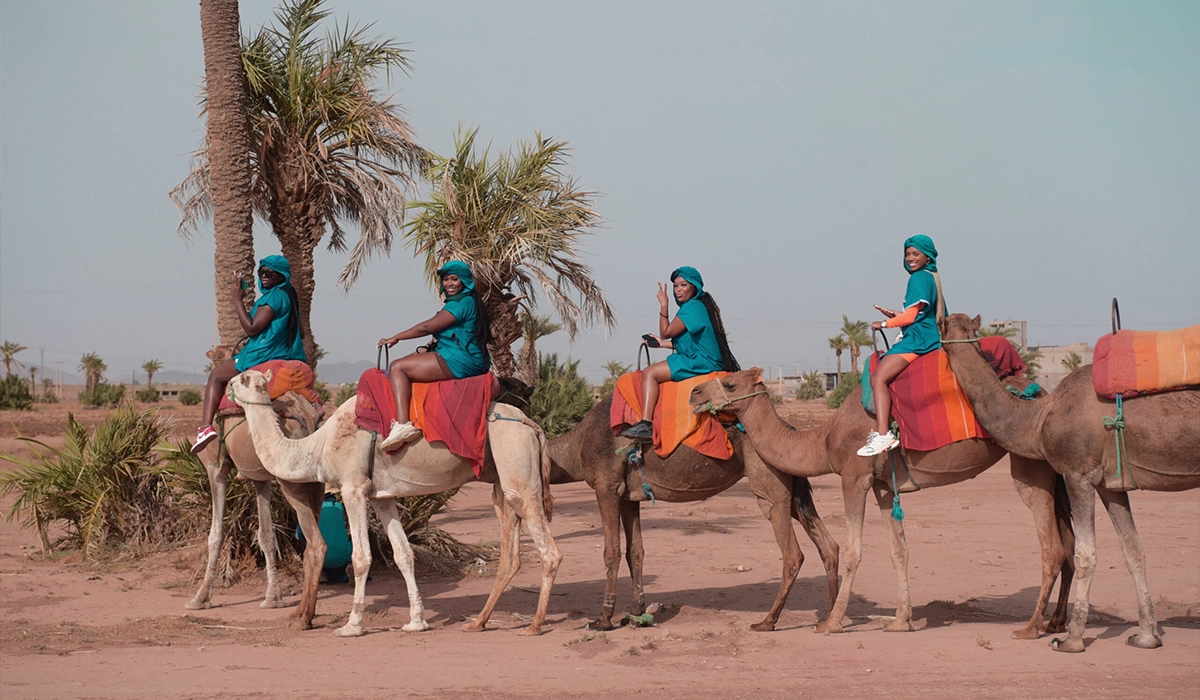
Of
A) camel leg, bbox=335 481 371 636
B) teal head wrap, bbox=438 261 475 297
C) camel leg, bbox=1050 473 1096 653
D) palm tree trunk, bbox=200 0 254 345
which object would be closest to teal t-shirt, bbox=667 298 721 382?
teal head wrap, bbox=438 261 475 297

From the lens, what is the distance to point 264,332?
1007cm

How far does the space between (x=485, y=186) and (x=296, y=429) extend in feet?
24.4

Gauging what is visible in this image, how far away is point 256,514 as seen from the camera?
1171 centimetres

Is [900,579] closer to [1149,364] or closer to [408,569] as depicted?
[1149,364]

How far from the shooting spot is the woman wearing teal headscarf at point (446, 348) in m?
9.07

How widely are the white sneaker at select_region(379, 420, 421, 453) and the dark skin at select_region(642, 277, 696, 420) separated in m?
1.98

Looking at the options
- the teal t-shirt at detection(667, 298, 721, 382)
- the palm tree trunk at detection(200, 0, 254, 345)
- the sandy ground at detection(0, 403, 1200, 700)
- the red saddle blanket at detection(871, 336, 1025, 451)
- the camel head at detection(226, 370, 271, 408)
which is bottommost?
the sandy ground at detection(0, 403, 1200, 700)

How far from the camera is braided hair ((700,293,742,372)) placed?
9.73 m

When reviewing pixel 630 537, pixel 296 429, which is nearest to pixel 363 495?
pixel 296 429

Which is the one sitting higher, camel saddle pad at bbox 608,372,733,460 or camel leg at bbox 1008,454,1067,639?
camel saddle pad at bbox 608,372,733,460

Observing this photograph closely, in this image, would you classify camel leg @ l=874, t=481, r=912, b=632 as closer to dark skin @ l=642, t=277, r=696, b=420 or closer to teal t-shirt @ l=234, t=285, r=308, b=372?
dark skin @ l=642, t=277, r=696, b=420

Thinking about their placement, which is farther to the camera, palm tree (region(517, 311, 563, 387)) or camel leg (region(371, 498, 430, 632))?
palm tree (region(517, 311, 563, 387))

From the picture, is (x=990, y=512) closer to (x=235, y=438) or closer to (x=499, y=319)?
(x=499, y=319)

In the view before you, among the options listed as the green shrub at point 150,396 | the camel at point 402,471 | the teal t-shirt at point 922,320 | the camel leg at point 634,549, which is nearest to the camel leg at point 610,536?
the camel leg at point 634,549
